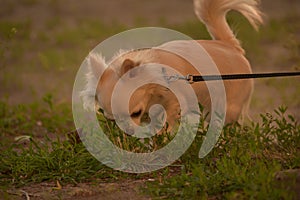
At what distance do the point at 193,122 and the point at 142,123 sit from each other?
34 centimetres

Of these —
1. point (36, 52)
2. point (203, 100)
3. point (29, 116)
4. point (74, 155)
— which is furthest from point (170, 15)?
point (74, 155)

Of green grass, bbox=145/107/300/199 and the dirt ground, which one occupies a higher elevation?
the dirt ground

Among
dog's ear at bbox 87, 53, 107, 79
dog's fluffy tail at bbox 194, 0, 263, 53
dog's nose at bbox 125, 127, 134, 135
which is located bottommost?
dog's nose at bbox 125, 127, 134, 135

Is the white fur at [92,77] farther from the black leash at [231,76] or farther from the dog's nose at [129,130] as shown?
the black leash at [231,76]

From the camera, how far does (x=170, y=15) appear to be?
34.9 ft

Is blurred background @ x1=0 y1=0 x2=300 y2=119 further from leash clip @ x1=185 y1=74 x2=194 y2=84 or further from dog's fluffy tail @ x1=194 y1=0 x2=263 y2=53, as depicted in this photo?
leash clip @ x1=185 y1=74 x2=194 y2=84

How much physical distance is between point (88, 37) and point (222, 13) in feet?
14.7

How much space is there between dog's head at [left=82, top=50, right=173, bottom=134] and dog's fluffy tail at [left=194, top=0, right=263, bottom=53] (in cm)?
108

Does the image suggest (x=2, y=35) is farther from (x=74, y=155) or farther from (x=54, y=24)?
(x=74, y=155)

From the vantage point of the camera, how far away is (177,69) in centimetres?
405

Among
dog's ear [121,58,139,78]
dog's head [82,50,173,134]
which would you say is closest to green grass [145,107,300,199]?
dog's head [82,50,173,134]

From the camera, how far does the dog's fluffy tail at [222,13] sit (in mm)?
4715

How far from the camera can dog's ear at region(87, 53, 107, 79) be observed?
393 cm

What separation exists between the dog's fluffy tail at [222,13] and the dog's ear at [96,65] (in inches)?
47.4
